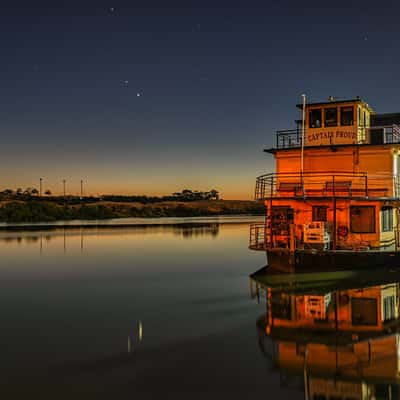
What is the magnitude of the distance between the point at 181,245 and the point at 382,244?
25.4 meters

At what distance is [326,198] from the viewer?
1758cm

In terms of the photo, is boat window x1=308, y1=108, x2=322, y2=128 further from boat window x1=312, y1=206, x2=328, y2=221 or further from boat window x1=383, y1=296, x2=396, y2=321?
boat window x1=383, y1=296, x2=396, y2=321

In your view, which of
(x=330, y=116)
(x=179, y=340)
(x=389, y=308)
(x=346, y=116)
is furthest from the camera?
(x=330, y=116)

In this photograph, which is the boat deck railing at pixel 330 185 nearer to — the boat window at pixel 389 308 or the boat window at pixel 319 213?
the boat window at pixel 319 213

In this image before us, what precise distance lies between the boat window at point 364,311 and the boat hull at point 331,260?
201 centimetres

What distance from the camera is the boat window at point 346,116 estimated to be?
66.3ft

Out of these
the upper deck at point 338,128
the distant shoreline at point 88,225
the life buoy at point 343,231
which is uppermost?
the upper deck at point 338,128

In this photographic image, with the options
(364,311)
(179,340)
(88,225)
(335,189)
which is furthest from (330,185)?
Result: (88,225)

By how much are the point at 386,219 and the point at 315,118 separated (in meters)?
5.54

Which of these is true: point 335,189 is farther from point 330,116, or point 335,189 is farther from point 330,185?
point 330,116

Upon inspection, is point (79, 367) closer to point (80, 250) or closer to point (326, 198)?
point (326, 198)

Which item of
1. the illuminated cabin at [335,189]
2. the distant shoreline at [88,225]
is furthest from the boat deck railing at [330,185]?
the distant shoreline at [88,225]

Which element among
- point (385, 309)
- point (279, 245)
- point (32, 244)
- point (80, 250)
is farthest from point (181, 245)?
point (385, 309)

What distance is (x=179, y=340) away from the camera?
11055 mm
